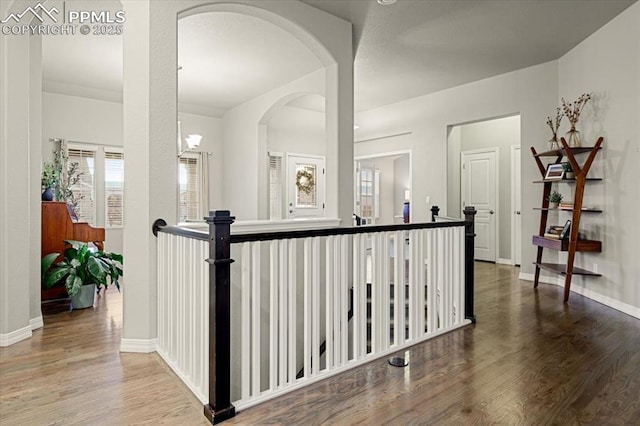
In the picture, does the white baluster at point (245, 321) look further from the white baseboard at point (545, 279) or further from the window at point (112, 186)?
the window at point (112, 186)

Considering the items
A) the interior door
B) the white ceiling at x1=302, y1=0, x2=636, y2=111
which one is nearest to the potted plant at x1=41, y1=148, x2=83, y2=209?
the white ceiling at x1=302, y1=0, x2=636, y2=111

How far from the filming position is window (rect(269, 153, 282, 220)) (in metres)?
7.80

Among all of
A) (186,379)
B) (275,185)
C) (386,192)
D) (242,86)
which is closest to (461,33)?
(242,86)

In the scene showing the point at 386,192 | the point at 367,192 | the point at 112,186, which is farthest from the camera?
the point at 386,192

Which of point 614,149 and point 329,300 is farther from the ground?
point 614,149

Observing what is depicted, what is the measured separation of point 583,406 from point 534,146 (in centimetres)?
398

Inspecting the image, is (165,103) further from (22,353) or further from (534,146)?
(534,146)

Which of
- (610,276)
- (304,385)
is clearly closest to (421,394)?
(304,385)

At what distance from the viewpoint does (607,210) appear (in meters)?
4.14

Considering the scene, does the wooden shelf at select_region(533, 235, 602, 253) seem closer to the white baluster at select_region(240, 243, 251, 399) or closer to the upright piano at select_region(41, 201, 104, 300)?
the white baluster at select_region(240, 243, 251, 399)

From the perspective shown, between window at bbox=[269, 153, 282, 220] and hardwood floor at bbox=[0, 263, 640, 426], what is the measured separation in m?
4.68

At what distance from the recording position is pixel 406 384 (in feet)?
7.47

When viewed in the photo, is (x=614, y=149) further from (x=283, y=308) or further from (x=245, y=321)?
(x=245, y=321)

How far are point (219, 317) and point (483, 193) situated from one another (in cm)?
613
